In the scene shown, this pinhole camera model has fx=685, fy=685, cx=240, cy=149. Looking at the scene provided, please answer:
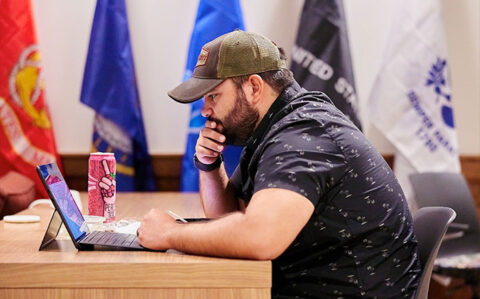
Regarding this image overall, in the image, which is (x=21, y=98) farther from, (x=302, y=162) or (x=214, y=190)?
(x=302, y=162)

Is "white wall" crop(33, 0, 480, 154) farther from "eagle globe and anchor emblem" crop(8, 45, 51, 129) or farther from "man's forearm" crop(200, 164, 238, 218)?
"man's forearm" crop(200, 164, 238, 218)

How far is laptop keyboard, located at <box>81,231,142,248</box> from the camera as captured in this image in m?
1.70

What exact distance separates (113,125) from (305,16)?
1.23 metres

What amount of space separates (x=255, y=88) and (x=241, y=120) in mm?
102

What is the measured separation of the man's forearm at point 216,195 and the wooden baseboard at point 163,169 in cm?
177

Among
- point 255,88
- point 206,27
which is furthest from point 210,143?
point 206,27

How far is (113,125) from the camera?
3.85 metres

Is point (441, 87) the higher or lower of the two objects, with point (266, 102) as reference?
lower

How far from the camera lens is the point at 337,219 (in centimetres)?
173

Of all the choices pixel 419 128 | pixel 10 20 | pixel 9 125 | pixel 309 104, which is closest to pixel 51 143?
pixel 9 125

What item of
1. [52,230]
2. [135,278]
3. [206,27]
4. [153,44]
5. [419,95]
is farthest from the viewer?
[153,44]

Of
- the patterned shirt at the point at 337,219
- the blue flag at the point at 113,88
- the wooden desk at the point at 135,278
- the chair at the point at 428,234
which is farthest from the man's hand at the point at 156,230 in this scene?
the blue flag at the point at 113,88

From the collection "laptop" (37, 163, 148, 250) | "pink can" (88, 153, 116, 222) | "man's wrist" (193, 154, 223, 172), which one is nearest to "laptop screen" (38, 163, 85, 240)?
"laptop" (37, 163, 148, 250)

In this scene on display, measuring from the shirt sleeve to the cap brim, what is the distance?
238mm
